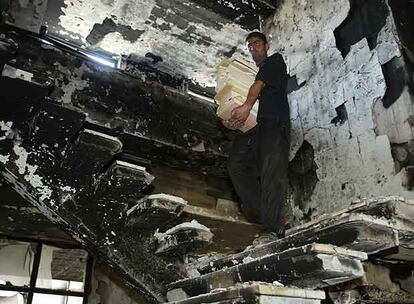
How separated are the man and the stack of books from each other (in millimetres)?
78

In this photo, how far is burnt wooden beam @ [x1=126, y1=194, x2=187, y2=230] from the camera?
6.86 feet

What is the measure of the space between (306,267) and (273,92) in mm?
1459

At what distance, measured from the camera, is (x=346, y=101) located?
280 cm

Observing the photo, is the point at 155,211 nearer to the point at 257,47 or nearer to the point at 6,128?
the point at 6,128

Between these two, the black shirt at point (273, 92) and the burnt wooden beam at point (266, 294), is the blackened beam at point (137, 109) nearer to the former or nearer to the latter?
the black shirt at point (273, 92)

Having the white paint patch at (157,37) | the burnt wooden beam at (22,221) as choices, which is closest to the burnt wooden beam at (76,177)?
the burnt wooden beam at (22,221)

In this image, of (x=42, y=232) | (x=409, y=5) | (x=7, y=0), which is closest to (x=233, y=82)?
(x=409, y=5)

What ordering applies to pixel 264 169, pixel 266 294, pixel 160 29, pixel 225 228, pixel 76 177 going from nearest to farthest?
pixel 266 294, pixel 76 177, pixel 264 169, pixel 225 228, pixel 160 29

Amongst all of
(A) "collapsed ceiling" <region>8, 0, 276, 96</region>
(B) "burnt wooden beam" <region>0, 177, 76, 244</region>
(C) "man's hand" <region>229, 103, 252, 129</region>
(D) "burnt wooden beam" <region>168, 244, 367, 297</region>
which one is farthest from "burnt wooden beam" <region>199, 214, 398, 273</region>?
(A) "collapsed ceiling" <region>8, 0, 276, 96</region>

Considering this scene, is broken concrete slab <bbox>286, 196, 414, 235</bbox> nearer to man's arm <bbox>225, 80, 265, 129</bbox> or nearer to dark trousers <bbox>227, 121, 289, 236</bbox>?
dark trousers <bbox>227, 121, 289, 236</bbox>

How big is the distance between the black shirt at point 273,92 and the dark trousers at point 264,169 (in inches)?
2.1

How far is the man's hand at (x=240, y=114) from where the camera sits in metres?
2.63

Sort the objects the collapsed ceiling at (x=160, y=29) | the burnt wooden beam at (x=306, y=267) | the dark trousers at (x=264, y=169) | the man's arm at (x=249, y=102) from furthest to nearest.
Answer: the collapsed ceiling at (x=160, y=29) → the man's arm at (x=249, y=102) → the dark trousers at (x=264, y=169) → the burnt wooden beam at (x=306, y=267)

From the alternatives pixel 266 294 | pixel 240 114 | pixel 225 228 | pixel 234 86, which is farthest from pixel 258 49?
pixel 266 294
